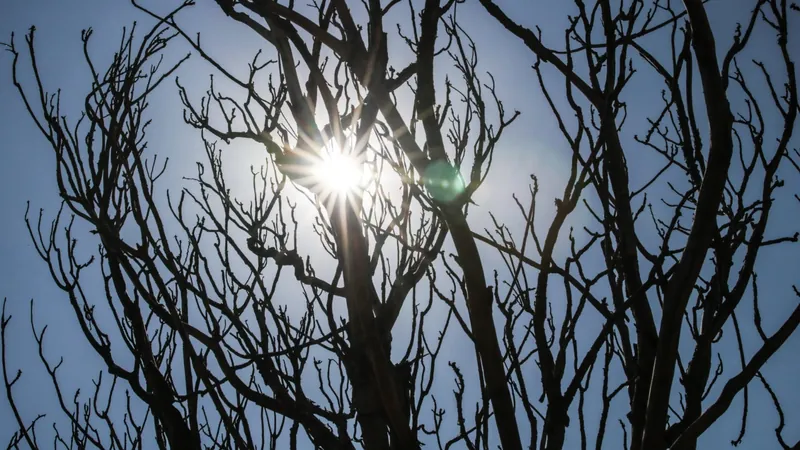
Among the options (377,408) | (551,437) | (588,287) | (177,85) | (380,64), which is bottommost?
(551,437)

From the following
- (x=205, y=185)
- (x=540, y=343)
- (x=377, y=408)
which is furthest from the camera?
(x=205, y=185)

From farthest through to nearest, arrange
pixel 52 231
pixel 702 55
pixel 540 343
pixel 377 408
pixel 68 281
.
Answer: pixel 52 231 → pixel 68 281 → pixel 377 408 → pixel 540 343 → pixel 702 55

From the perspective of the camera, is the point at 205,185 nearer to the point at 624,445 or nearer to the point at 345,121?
the point at 345,121

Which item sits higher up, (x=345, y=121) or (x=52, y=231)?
(x=345, y=121)

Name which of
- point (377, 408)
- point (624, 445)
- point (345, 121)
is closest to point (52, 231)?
point (345, 121)

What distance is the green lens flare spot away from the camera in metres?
1.49

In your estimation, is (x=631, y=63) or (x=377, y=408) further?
(x=631, y=63)

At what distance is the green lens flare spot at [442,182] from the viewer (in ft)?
4.88

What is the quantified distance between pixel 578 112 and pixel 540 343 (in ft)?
2.24

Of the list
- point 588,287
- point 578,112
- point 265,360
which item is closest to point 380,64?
point 578,112

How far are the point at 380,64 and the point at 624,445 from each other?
1404 mm

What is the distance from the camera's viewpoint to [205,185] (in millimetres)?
2922

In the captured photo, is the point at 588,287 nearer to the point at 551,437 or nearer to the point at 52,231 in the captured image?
the point at 551,437

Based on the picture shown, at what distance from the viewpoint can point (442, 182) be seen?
1.52 m
